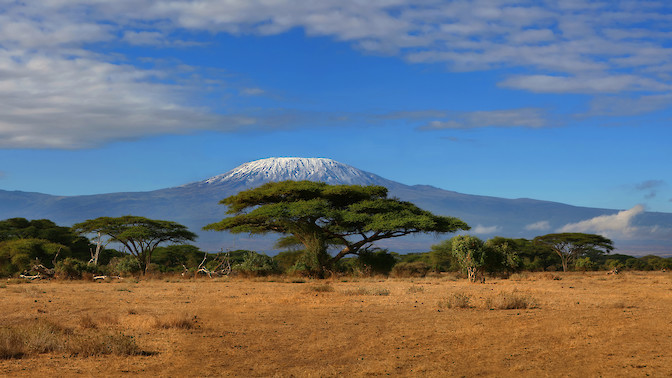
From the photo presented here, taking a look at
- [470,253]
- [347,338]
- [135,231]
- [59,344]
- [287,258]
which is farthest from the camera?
[135,231]

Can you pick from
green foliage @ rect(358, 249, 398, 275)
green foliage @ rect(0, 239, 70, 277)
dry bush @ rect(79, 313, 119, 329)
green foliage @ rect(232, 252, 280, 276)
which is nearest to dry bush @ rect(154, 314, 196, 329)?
dry bush @ rect(79, 313, 119, 329)

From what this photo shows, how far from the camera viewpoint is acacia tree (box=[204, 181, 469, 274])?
4162 cm

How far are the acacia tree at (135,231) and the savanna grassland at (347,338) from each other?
3101cm

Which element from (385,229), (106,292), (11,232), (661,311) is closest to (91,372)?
(661,311)

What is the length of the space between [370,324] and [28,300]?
43.0ft

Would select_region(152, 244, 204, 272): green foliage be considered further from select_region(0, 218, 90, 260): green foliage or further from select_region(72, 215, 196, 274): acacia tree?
select_region(72, 215, 196, 274): acacia tree

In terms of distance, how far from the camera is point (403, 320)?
54.1 feet

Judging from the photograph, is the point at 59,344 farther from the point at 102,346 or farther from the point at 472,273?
the point at 472,273

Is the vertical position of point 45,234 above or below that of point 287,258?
above

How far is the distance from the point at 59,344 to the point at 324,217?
30.6 m

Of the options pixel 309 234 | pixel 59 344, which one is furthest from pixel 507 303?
pixel 309 234

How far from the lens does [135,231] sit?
171 ft

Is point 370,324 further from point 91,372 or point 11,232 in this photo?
point 11,232


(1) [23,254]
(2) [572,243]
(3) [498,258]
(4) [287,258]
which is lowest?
(1) [23,254]
